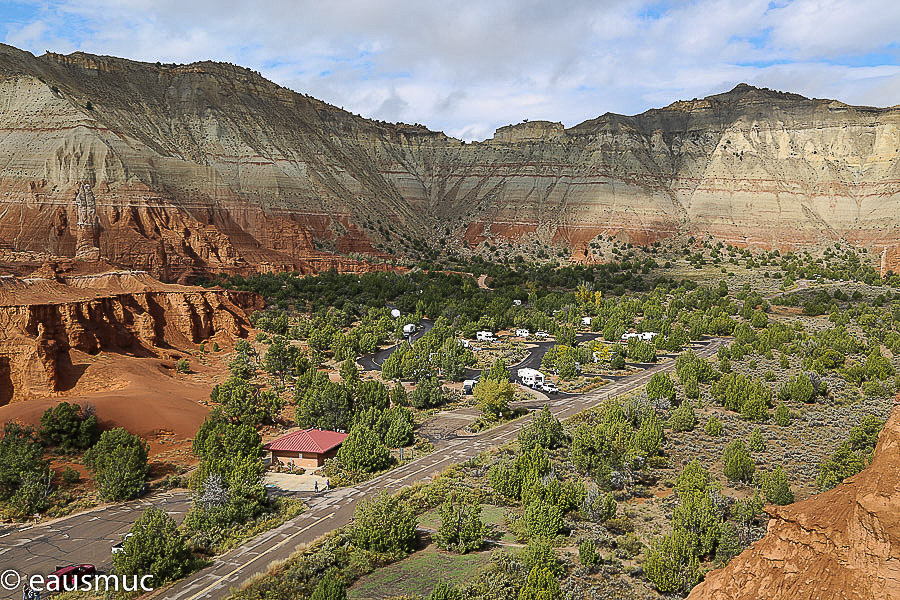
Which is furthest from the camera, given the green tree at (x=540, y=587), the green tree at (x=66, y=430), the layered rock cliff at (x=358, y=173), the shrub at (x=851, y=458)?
the layered rock cliff at (x=358, y=173)

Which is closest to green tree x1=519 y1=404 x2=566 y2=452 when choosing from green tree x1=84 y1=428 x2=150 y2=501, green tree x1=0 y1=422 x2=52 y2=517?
green tree x1=84 y1=428 x2=150 y2=501

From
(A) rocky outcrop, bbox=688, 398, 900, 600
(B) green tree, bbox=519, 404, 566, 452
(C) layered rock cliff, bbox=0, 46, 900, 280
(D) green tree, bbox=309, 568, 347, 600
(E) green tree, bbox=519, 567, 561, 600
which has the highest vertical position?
(C) layered rock cliff, bbox=0, 46, 900, 280

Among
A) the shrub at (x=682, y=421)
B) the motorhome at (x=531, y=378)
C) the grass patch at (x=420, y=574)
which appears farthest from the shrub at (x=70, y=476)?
the motorhome at (x=531, y=378)

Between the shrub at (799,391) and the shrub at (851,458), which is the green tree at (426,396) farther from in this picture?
the shrub at (851,458)

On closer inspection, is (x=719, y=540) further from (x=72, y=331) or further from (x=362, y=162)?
(x=362, y=162)

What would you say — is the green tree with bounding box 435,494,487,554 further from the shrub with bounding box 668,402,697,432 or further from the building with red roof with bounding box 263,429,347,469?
the shrub with bounding box 668,402,697,432

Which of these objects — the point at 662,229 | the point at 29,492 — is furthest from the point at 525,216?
the point at 29,492

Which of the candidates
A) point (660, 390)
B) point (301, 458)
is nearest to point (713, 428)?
point (660, 390)
